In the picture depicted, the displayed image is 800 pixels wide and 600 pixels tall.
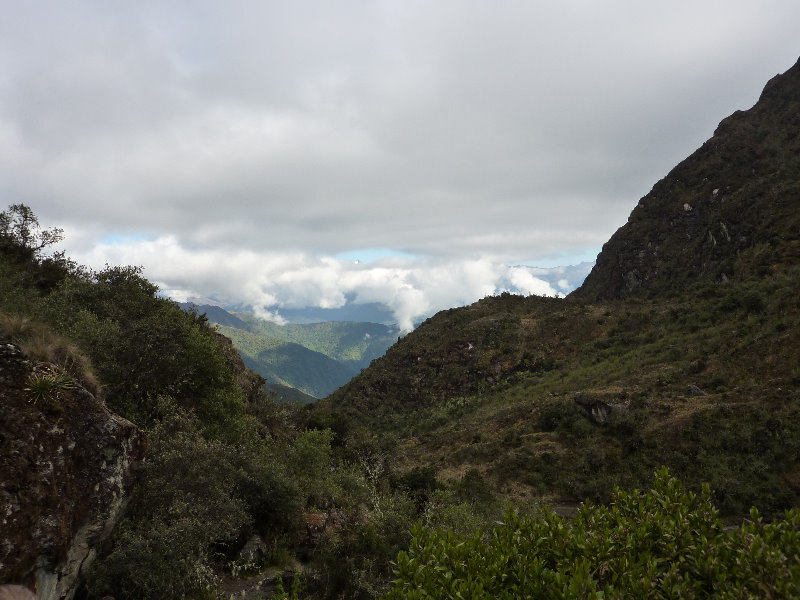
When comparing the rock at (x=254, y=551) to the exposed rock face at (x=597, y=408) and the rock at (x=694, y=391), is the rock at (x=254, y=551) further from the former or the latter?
the rock at (x=694, y=391)

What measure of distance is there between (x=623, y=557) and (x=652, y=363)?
49411mm

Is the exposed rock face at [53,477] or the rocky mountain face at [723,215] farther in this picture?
the rocky mountain face at [723,215]

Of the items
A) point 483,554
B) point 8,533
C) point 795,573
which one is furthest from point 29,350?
point 795,573

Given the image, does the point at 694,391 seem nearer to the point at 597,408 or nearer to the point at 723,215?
the point at 597,408

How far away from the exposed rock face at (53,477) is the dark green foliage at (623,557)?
6.69 meters

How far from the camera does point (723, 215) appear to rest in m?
76.1

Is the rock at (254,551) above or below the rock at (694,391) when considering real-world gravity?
below

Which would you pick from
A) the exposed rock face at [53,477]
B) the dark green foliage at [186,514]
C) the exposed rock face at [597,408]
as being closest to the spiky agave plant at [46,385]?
the exposed rock face at [53,477]

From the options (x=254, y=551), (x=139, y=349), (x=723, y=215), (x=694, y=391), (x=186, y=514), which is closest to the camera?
(x=186, y=514)

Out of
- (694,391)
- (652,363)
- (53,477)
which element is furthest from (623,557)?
(652,363)

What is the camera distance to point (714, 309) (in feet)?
176

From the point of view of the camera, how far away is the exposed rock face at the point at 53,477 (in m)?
7.15

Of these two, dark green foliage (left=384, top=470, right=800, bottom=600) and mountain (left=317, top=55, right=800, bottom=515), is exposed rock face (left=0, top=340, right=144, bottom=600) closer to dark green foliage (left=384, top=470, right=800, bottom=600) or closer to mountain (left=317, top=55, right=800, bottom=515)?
→ dark green foliage (left=384, top=470, right=800, bottom=600)

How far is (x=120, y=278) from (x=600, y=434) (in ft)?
126
